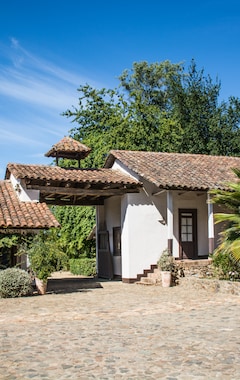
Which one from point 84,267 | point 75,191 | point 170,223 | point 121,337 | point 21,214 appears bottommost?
point 84,267

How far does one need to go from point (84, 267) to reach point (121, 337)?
17.9 meters

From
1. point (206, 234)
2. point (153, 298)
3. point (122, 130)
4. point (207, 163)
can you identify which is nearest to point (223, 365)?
point (153, 298)

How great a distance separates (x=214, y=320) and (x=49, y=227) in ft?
24.8

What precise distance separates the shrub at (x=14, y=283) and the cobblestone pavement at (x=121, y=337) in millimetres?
731

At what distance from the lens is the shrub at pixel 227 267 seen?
1536 cm

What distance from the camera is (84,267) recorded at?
26.1 metres

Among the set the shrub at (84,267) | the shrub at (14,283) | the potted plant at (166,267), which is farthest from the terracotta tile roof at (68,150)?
the shrub at (84,267)

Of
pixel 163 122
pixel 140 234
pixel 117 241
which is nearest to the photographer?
pixel 140 234

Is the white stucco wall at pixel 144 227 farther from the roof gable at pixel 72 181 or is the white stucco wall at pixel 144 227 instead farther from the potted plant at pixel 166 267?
the potted plant at pixel 166 267

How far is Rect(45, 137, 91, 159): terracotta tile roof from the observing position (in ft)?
65.6

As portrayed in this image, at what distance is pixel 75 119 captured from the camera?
118 feet

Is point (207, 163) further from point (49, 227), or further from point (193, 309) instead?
point (193, 309)

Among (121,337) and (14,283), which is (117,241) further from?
(121,337)

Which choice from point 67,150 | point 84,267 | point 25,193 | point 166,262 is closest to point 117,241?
point 166,262
